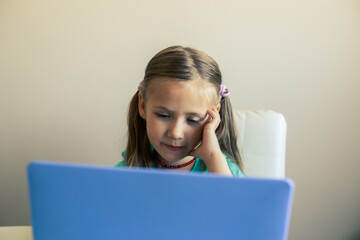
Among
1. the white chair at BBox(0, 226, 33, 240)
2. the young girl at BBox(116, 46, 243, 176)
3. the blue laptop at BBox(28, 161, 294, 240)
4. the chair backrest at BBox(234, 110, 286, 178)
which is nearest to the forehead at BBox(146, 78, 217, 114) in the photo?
the young girl at BBox(116, 46, 243, 176)

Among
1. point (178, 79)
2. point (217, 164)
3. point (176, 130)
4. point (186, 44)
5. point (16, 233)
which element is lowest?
point (16, 233)

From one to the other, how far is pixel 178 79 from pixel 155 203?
2.18 ft

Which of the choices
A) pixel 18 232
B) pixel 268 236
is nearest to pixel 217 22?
pixel 18 232

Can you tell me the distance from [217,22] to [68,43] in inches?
27.0

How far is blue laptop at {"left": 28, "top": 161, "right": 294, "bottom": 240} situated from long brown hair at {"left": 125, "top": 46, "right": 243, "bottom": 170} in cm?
66

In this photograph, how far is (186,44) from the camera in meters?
1.58

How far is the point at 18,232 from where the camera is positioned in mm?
888

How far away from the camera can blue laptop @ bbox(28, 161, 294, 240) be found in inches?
15.2

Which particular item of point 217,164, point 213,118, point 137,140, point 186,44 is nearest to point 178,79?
point 213,118

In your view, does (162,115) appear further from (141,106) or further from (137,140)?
(137,140)

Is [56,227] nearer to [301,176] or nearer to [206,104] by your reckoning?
[206,104]

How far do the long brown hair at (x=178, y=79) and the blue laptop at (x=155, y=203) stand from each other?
66 cm

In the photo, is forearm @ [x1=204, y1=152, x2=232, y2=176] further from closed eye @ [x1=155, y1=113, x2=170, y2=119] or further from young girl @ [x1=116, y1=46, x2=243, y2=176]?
closed eye @ [x1=155, y1=113, x2=170, y2=119]

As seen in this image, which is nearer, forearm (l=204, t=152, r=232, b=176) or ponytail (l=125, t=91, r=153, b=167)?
forearm (l=204, t=152, r=232, b=176)
